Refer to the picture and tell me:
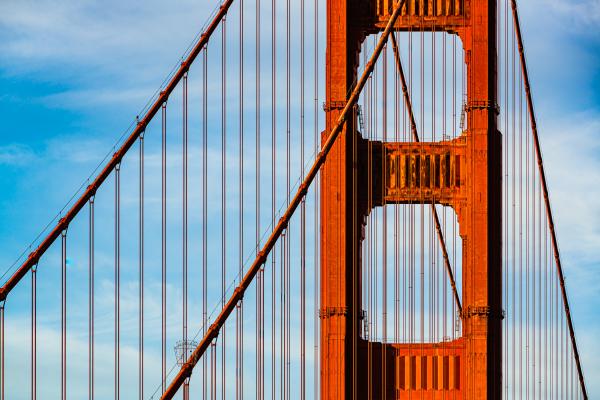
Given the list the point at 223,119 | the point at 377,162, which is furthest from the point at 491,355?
the point at 223,119

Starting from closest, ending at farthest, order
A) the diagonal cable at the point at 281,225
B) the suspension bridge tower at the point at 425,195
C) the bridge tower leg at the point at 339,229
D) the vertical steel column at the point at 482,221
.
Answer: the diagonal cable at the point at 281,225 < the bridge tower leg at the point at 339,229 < the suspension bridge tower at the point at 425,195 < the vertical steel column at the point at 482,221

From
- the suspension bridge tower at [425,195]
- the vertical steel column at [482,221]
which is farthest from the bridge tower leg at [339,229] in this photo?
the vertical steel column at [482,221]

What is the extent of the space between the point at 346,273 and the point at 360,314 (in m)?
1.24

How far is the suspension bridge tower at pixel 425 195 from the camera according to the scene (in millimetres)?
50125

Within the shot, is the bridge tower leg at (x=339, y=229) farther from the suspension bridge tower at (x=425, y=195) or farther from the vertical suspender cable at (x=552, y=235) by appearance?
the vertical suspender cable at (x=552, y=235)

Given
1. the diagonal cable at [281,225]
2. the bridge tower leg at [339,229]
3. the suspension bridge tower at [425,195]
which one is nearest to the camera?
the diagonal cable at [281,225]

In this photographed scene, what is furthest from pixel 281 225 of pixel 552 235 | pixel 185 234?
pixel 552 235

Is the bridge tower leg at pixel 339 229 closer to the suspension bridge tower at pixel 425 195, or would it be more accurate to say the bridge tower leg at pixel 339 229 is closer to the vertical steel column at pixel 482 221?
the suspension bridge tower at pixel 425 195

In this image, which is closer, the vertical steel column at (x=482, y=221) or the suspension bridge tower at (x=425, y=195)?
the suspension bridge tower at (x=425, y=195)

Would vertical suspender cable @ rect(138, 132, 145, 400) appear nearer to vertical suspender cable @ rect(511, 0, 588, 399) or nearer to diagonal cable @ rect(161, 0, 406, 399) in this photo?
diagonal cable @ rect(161, 0, 406, 399)

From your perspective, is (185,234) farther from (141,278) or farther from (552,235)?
(552,235)

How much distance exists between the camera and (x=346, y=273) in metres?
49.8

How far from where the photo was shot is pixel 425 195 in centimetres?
5100

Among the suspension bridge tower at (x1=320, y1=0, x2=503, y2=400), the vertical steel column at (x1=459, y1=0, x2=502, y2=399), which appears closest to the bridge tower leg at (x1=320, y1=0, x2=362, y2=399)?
the suspension bridge tower at (x1=320, y1=0, x2=503, y2=400)
